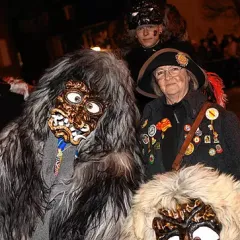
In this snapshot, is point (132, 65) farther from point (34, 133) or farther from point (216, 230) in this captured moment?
point (216, 230)

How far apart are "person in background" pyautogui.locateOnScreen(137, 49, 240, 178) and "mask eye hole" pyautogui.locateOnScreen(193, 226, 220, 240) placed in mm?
698

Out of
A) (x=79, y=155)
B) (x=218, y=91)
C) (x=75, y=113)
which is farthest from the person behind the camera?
(x=218, y=91)

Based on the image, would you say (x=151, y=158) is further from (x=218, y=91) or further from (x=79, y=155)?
(x=218, y=91)

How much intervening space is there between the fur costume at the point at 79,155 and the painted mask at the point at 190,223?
1.16 feet

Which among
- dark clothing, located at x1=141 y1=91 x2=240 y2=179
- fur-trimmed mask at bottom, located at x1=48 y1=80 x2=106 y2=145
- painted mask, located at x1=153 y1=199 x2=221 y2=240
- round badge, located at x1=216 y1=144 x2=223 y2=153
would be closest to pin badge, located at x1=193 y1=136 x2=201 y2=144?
dark clothing, located at x1=141 y1=91 x2=240 y2=179

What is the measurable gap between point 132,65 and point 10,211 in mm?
1820

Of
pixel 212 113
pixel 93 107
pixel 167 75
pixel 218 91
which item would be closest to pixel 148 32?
pixel 218 91

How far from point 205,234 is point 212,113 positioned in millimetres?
951

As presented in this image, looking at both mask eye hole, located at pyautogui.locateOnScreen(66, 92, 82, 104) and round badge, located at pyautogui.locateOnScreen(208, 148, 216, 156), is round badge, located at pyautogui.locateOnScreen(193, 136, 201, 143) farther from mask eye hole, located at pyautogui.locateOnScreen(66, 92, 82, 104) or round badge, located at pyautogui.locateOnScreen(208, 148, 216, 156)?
mask eye hole, located at pyautogui.locateOnScreen(66, 92, 82, 104)

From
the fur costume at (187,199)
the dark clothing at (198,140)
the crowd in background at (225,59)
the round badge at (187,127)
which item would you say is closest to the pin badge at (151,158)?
the dark clothing at (198,140)

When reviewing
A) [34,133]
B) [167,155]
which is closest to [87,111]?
[34,133]

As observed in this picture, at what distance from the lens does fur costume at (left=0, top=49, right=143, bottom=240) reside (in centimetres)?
238

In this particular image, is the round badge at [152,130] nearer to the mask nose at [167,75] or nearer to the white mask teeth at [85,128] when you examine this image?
the mask nose at [167,75]

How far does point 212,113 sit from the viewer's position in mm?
2789
